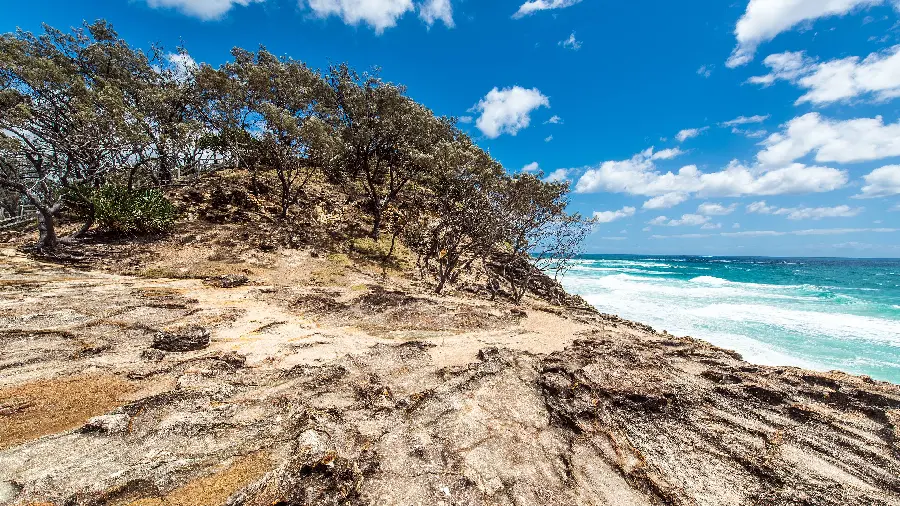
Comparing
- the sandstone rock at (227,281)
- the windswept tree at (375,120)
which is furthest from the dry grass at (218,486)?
the windswept tree at (375,120)

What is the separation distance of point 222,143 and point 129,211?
7729mm

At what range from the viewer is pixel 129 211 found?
14953 millimetres

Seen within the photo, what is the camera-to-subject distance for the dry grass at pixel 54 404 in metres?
3.83

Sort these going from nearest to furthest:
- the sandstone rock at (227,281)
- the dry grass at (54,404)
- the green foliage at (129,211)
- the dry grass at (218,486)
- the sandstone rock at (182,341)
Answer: the dry grass at (218,486) → the dry grass at (54,404) → the sandstone rock at (182,341) → the sandstone rock at (227,281) → the green foliage at (129,211)

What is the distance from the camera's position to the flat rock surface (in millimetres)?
3354

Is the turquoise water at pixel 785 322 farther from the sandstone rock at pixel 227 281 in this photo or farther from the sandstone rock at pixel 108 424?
the sandstone rock at pixel 227 281

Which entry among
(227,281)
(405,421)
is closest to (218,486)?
(405,421)

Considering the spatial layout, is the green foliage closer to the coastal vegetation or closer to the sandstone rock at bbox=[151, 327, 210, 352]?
the coastal vegetation

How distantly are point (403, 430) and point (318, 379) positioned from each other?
179cm

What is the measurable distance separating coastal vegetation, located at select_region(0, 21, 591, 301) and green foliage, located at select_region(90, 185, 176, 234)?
0.05 meters

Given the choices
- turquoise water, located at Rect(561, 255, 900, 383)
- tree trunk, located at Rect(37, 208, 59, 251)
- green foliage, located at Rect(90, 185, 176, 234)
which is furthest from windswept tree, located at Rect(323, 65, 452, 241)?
turquoise water, located at Rect(561, 255, 900, 383)

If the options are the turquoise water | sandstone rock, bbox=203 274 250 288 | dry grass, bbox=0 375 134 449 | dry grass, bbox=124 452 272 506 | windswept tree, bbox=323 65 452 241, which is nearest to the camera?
dry grass, bbox=124 452 272 506

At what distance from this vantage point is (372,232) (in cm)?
2153

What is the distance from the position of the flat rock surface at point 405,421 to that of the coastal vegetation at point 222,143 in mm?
8365
